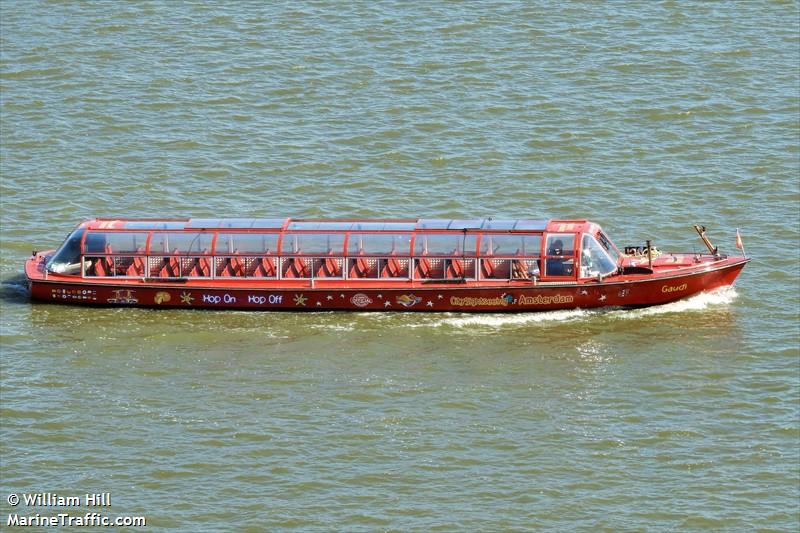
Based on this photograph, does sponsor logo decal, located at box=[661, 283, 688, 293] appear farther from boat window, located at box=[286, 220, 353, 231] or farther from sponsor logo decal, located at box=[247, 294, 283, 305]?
sponsor logo decal, located at box=[247, 294, 283, 305]

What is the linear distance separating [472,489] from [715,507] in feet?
20.3

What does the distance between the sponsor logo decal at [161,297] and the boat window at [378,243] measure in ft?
20.4

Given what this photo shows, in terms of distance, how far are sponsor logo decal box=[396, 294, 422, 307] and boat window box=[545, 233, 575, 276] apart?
169 inches

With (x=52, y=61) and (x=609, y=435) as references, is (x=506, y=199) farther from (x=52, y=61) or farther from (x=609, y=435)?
(x=52, y=61)

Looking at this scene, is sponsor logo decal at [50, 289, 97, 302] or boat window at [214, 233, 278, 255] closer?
boat window at [214, 233, 278, 255]

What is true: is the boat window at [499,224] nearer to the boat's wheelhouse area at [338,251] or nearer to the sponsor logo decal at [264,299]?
the boat's wheelhouse area at [338,251]

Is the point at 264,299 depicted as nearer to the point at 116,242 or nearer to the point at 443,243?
the point at 116,242

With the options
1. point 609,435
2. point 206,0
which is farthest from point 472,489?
point 206,0

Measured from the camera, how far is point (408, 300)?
193ft

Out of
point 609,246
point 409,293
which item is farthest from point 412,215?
point 609,246

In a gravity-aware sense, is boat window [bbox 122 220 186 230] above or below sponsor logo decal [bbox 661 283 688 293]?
above

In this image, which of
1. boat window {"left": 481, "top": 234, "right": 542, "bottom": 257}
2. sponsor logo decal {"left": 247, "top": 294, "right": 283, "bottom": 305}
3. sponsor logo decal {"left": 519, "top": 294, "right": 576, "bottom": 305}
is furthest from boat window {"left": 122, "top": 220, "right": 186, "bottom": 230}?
sponsor logo decal {"left": 519, "top": 294, "right": 576, "bottom": 305}

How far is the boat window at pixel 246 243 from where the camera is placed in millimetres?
60281

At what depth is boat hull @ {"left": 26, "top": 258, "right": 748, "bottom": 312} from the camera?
58.5m
